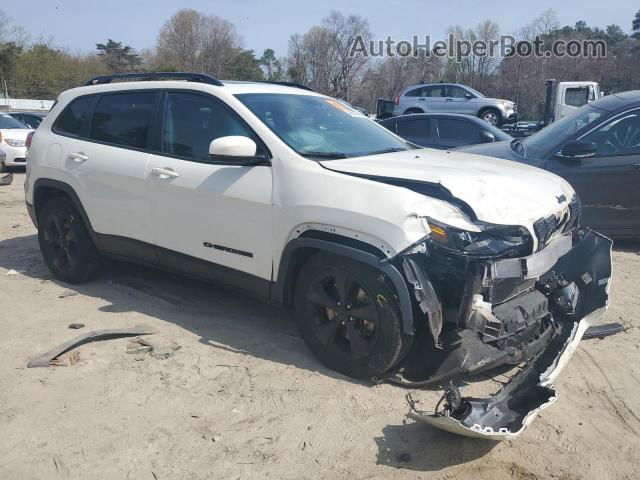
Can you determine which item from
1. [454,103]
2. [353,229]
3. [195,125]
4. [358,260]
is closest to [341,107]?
[195,125]

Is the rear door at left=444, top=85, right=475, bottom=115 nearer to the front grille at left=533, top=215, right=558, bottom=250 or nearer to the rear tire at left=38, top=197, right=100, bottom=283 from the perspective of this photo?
the rear tire at left=38, top=197, right=100, bottom=283

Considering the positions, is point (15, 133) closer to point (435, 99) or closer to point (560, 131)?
point (560, 131)

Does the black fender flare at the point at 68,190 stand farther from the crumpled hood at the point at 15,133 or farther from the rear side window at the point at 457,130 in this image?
the crumpled hood at the point at 15,133

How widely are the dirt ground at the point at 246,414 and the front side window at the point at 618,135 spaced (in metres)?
2.52

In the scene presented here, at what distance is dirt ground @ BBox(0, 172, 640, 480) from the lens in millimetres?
2781

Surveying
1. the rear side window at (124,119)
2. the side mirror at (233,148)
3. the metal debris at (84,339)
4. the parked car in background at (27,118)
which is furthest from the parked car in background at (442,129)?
the parked car in background at (27,118)

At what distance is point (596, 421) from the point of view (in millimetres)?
3178

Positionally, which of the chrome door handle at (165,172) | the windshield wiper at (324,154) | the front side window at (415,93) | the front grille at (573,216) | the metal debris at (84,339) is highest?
the front side window at (415,93)

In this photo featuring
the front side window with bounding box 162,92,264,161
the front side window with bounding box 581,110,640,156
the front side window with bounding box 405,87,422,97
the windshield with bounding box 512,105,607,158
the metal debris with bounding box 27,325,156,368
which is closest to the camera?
the metal debris with bounding box 27,325,156,368

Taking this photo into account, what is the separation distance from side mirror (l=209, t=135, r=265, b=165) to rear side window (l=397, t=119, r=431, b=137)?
25.3 ft

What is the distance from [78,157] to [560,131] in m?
5.33

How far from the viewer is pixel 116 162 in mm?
4668

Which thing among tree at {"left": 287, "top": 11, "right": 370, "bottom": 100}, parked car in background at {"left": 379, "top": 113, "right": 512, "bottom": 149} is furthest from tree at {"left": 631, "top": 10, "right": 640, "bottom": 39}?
parked car in background at {"left": 379, "top": 113, "right": 512, "bottom": 149}

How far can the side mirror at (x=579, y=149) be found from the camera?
621cm
